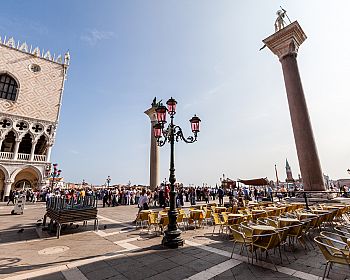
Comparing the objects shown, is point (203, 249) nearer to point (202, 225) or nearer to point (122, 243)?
point (122, 243)

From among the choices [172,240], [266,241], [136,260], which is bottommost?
[136,260]

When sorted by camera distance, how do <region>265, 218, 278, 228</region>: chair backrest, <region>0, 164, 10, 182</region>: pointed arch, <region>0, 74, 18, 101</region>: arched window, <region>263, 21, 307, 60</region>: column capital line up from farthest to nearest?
<region>0, 74, 18, 101</region>: arched window, <region>0, 164, 10, 182</region>: pointed arch, <region>263, 21, 307, 60</region>: column capital, <region>265, 218, 278, 228</region>: chair backrest

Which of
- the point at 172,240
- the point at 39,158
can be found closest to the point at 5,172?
the point at 39,158

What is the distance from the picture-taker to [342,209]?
326 inches

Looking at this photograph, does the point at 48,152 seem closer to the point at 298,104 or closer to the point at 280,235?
the point at 298,104

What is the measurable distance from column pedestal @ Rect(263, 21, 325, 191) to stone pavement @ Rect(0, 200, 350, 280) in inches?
340

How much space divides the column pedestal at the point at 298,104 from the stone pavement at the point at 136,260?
28.3 feet

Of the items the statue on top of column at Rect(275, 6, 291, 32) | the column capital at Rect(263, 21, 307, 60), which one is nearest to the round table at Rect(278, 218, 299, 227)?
the column capital at Rect(263, 21, 307, 60)

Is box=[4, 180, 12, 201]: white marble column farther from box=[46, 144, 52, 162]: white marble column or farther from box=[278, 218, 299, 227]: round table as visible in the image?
box=[278, 218, 299, 227]: round table

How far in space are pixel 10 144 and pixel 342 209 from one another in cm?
A: 3644

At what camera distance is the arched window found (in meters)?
26.3

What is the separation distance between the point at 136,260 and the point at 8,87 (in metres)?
32.6

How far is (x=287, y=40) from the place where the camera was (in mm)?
15031

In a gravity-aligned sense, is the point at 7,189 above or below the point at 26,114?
below
